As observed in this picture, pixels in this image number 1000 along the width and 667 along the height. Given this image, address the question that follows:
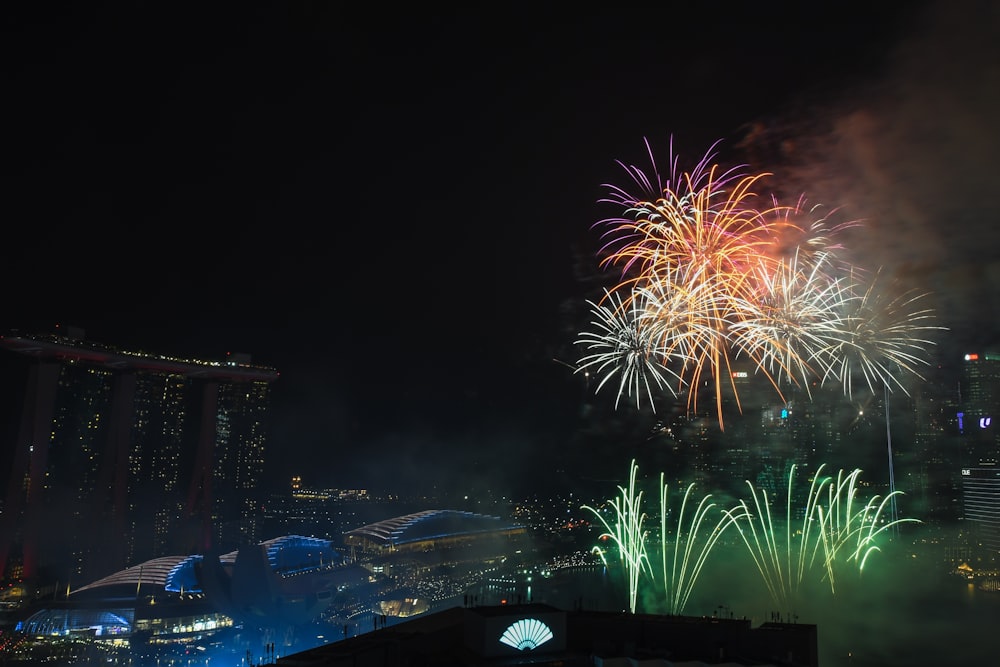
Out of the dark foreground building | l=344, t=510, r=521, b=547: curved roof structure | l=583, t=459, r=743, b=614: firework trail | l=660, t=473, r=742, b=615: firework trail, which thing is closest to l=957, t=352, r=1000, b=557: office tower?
l=583, t=459, r=743, b=614: firework trail

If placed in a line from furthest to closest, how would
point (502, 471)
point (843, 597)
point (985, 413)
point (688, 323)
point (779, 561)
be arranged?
point (502, 471) → point (985, 413) → point (779, 561) → point (843, 597) → point (688, 323)

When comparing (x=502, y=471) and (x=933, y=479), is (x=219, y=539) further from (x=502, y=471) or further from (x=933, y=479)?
(x=933, y=479)

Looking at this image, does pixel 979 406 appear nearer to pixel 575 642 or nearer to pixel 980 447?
pixel 980 447

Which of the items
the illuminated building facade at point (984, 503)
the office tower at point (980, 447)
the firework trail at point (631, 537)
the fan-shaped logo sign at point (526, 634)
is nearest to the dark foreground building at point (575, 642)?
the fan-shaped logo sign at point (526, 634)

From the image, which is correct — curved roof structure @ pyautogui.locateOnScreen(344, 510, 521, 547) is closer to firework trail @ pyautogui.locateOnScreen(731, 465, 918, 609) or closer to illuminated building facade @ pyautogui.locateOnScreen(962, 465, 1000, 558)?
firework trail @ pyautogui.locateOnScreen(731, 465, 918, 609)

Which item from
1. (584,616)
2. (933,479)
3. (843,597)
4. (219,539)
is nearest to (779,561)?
(843,597)

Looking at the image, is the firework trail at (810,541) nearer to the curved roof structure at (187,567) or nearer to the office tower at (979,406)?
the office tower at (979,406)

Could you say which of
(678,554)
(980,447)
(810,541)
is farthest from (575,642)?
(980,447)
